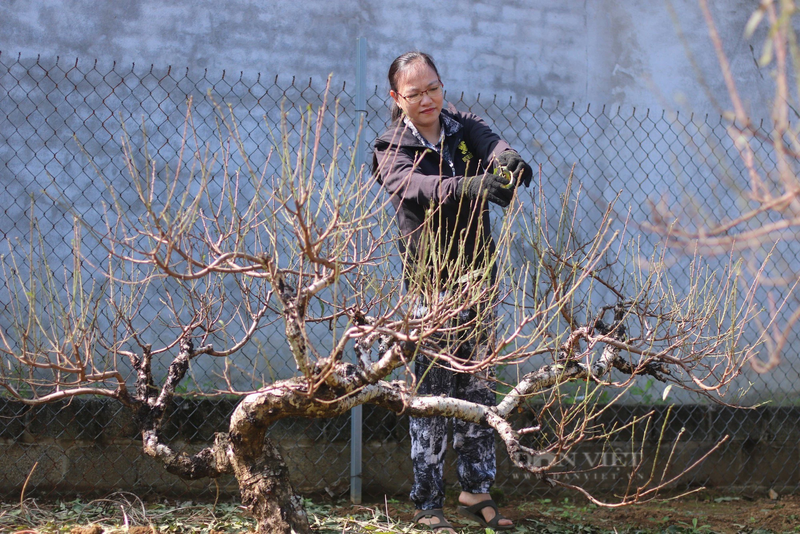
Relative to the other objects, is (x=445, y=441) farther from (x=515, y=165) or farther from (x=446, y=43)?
(x=446, y=43)

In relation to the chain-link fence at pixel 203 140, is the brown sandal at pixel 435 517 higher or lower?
lower

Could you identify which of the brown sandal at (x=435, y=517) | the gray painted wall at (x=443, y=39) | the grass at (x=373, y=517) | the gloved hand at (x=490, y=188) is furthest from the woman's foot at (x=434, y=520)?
the gray painted wall at (x=443, y=39)

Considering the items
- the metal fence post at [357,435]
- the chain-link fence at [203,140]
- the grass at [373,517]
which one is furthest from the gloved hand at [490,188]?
the grass at [373,517]

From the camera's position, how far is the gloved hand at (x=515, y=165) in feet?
8.00

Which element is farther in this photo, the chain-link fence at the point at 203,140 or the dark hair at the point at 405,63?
the chain-link fence at the point at 203,140

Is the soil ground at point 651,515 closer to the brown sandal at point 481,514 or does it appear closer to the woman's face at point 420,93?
the brown sandal at point 481,514

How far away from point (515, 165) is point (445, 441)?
1.17 metres

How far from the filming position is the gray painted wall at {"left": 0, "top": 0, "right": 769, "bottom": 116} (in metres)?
4.39

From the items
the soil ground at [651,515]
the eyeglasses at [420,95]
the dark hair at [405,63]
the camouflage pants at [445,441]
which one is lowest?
the soil ground at [651,515]

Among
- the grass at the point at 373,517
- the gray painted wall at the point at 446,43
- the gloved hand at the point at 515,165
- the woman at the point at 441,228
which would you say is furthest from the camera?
the gray painted wall at the point at 446,43

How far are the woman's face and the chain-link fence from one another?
0.78 m

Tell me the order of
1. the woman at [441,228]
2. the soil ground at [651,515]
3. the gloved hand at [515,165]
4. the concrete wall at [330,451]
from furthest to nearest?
the concrete wall at [330,451] → the soil ground at [651,515] → the woman at [441,228] → the gloved hand at [515,165]

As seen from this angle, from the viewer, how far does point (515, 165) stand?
2.48 metres

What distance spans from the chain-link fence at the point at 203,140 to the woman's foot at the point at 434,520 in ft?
2.91
